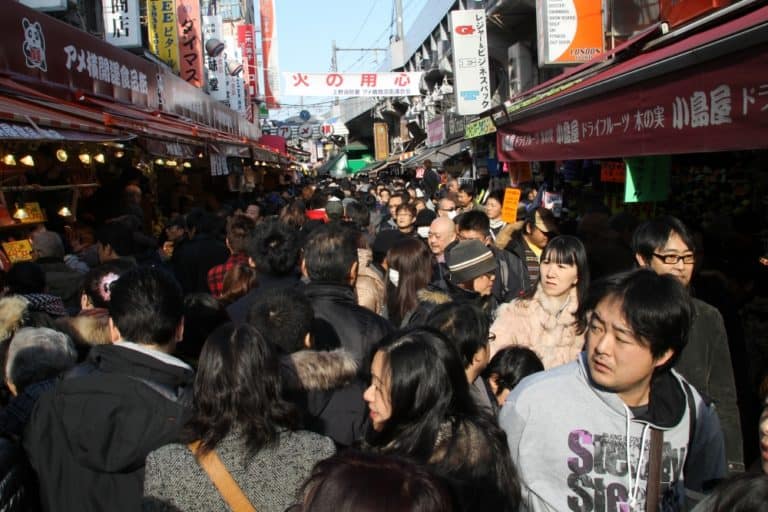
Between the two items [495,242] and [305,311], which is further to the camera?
[495,242]

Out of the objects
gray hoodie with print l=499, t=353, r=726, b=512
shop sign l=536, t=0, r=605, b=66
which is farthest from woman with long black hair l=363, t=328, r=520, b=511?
shop sign l=536, t=0, r=605, b=66

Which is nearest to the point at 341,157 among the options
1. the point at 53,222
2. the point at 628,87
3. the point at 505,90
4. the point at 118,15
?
the point at 505,90

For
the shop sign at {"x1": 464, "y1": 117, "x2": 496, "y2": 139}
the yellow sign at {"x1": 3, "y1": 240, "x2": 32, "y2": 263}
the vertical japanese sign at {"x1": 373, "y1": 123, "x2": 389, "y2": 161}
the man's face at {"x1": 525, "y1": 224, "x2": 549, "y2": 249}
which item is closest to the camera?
the man's face at {"x1": 525, "y1": 224, "x2": 549, "y2": 249}

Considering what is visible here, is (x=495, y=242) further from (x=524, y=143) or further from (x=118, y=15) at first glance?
(x=118, y=15)

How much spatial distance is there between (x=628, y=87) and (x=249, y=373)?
3.81m

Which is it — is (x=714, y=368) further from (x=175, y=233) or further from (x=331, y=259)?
(x=175, y=233)

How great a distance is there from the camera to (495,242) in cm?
688

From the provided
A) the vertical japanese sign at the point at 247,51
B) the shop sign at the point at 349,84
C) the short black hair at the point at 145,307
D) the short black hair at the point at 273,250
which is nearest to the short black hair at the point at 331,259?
the short black hair at the point at 273,250

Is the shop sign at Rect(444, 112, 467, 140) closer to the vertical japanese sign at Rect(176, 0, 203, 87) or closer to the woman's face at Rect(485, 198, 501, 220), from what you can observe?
the vertical japanese sign at Rect(176, 0, 203, 87)

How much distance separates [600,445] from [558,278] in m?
1.66

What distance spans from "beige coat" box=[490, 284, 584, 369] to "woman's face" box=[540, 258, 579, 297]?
50 mm

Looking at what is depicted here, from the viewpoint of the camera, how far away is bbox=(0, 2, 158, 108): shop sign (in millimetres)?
8148

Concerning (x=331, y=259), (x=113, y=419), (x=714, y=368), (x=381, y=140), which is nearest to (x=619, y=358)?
(x=714, y=368)

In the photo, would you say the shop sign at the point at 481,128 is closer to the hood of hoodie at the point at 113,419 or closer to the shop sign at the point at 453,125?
the shop sign at the point at 453,125
